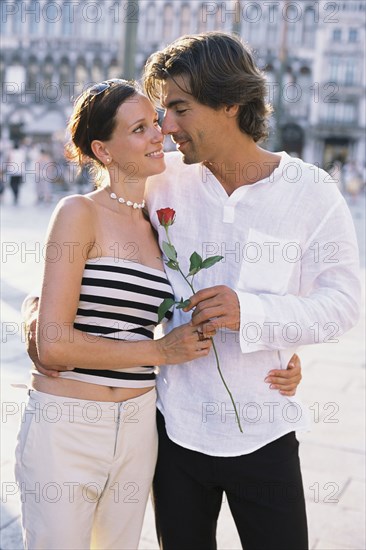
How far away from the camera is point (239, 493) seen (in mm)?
2057

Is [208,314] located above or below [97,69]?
below

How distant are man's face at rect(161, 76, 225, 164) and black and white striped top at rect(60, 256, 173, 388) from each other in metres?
0.34

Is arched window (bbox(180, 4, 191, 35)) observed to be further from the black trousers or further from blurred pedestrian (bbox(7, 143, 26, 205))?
the black trousers

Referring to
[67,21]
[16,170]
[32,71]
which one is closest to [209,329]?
[16,170]

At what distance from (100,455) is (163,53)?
1.06 meters

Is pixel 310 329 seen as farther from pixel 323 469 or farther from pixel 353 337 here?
pixel 353 337

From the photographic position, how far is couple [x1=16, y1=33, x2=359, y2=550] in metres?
1.94

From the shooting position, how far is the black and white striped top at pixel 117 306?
1987 millimetres

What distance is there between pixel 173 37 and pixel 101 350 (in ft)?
187

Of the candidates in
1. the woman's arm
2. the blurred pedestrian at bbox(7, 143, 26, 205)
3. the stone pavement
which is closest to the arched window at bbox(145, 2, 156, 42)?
the blurred pedestrian at bbox(7, 143, 26, 205)

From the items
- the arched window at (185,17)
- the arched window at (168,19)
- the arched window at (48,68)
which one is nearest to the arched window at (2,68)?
the arched window at (48,68)

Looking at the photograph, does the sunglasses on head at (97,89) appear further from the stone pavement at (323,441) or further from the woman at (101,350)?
the stone pavement at (323,441)

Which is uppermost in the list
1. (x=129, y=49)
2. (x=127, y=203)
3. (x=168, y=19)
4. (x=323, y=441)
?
(x=168, y=19)

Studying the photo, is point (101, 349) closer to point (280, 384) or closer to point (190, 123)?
point (280, 384)
